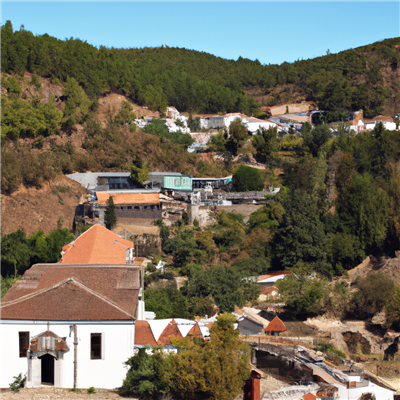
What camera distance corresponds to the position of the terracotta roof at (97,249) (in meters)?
25.0

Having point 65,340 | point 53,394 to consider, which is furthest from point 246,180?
point 53,394

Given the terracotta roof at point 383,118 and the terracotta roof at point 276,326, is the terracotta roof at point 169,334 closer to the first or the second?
the terracotta roof at point 276,326

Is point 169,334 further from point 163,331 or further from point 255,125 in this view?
point 255,125

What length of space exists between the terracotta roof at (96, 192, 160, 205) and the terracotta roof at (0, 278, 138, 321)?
16.6 meters

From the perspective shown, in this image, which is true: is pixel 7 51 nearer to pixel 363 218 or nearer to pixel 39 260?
pixel 39 260

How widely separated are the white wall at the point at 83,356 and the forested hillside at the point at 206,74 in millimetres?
32307

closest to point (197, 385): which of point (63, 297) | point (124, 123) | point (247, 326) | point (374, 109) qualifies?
point (63, 297)

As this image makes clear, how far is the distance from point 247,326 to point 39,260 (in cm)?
1099

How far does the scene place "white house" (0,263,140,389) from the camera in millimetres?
16594

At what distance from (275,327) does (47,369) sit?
404 inches

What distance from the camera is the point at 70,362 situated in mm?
16656

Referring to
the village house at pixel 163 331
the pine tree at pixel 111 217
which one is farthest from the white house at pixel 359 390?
the pine tree at pixel 111 217

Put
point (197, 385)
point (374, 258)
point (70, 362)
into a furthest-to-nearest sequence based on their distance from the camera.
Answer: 1. point (374, 258)
2. point (70, 362)
3. point (197, 385)

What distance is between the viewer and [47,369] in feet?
54.9
